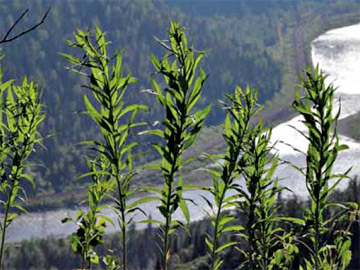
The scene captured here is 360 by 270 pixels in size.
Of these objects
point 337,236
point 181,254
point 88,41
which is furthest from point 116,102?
point 181,254

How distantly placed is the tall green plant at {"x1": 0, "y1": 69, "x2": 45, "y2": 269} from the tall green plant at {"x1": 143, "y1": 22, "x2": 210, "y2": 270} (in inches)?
60.9

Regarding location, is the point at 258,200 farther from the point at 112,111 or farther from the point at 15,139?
the point at 15,139

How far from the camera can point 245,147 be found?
6.10 m

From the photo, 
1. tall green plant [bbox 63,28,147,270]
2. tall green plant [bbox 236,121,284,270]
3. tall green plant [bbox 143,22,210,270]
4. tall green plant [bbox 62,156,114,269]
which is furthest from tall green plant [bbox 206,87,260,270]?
tall green plant [bbox 62,156,114,269]

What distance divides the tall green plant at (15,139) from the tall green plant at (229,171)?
1618mm

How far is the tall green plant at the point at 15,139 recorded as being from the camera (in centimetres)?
627

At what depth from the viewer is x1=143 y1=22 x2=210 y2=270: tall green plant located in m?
4.96

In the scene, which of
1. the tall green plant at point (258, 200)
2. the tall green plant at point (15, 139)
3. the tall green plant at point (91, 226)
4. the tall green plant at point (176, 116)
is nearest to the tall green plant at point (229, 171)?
the tall green plant at point (258, 200)

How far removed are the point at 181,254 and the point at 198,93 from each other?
132m

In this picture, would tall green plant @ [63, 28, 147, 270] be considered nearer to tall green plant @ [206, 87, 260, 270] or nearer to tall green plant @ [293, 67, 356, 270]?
tall green plant @ [206, 87, 260, 270]

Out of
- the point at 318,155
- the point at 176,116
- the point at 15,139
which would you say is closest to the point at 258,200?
the point at 318,155

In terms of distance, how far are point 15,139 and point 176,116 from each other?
2.03 m

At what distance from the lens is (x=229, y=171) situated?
5.56 meters

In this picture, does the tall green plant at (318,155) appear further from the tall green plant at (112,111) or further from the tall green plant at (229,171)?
the tall green plant at (112,111)
